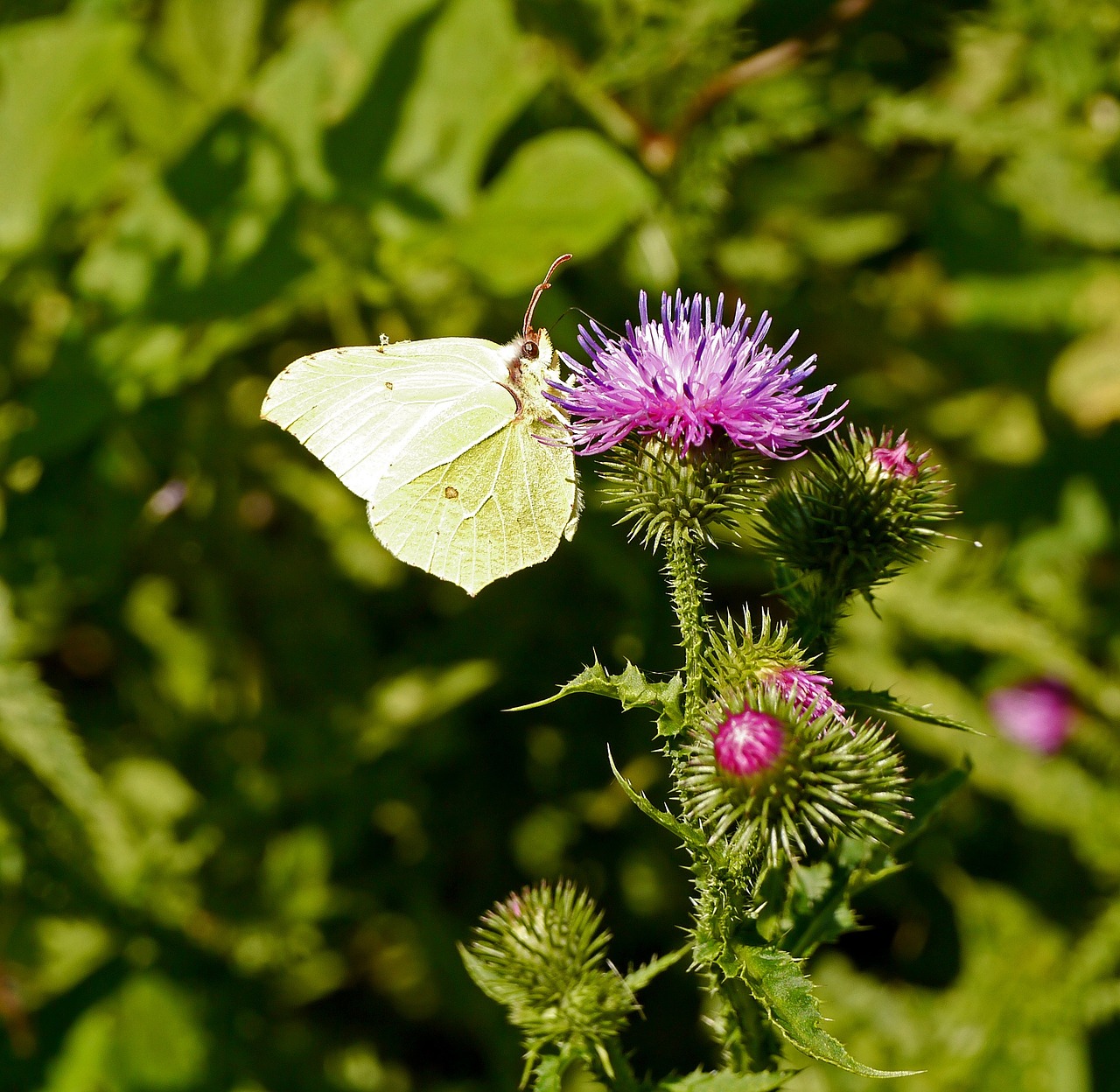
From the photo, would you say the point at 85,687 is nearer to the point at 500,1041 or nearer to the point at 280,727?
the point at 280,727

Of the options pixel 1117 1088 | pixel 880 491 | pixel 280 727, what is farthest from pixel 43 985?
pixel 1117 1088

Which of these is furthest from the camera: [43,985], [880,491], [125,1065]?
[43,985]

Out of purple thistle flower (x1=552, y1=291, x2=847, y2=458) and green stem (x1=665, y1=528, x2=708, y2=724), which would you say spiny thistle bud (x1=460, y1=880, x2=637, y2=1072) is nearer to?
green stem (x1=665, y1=528, x2=708, y2=724)

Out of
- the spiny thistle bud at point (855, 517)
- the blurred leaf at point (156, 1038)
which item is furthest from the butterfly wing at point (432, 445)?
the blurred leaf at point (156, 1038)

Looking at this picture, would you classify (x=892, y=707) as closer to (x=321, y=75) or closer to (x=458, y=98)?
(x=458, y=98)

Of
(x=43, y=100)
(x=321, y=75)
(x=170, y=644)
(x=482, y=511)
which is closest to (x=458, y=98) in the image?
(x=321, y=75)

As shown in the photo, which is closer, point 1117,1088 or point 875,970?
point 1117,1088

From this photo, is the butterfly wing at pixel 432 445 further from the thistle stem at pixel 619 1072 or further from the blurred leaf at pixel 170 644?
the blurred leaf at pixel 170 644
